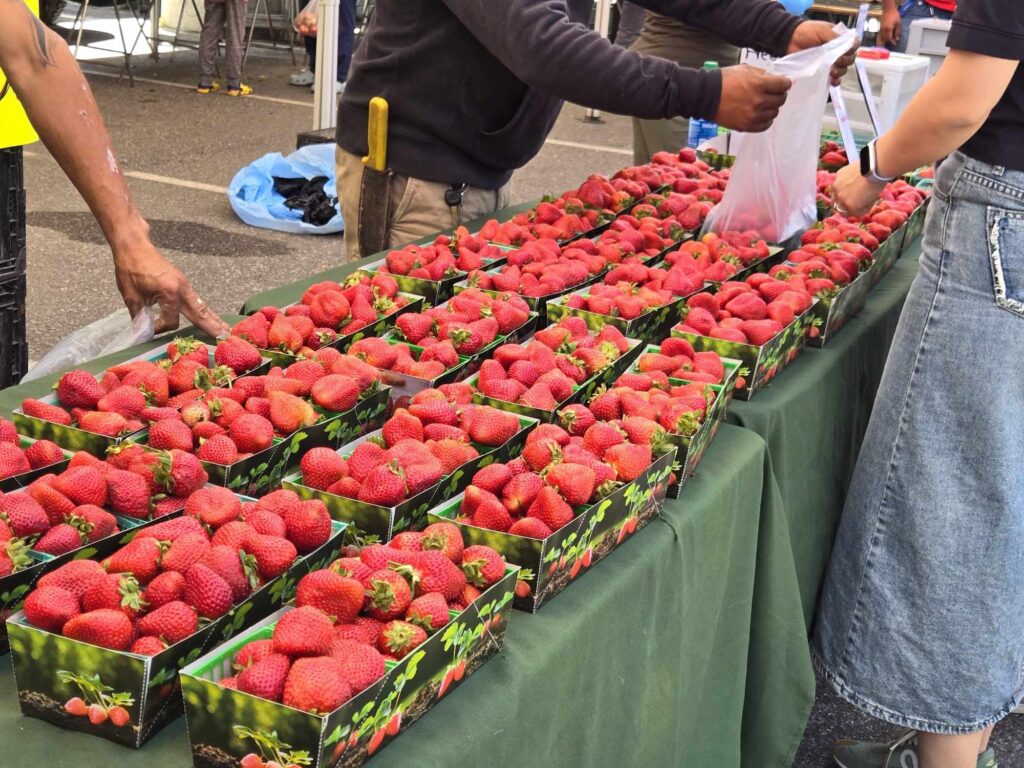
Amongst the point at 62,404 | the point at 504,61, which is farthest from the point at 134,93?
the point at 62,404

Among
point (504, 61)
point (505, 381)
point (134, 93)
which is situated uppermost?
point (504, 61)

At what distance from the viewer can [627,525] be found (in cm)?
162

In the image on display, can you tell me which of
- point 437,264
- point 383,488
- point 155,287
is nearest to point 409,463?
point 383,488

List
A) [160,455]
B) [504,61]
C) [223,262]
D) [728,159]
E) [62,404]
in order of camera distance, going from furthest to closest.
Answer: [223,262] < [728,159] < [504,61] < [62,404] < [160,455]

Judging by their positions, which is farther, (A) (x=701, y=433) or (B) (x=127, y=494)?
(A) (x=701, y=433)

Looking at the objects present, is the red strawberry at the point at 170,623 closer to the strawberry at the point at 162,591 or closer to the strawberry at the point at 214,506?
the strawberry at the point at 162,591

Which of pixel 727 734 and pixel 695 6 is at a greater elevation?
pixel 695 6

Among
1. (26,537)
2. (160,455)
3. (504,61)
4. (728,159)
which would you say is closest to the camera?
(26,537)

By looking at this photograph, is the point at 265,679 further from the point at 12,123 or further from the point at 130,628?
the point at 12,123

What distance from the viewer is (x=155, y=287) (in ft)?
6.88

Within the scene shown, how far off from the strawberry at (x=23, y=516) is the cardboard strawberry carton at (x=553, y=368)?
707mm

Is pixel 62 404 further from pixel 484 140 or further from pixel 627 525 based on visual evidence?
pixel 484 140

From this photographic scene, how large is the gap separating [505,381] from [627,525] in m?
0.35

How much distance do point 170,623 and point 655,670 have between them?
812 millimetres
